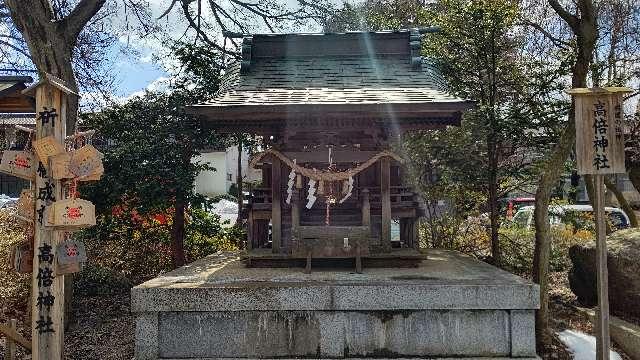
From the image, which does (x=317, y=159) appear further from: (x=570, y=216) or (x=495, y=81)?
(x=570, y=216)

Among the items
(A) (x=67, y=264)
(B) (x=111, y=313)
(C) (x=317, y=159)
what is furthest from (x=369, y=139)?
(B) (x=111, y=313)

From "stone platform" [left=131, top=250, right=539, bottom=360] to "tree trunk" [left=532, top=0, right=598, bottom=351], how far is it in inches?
90.8

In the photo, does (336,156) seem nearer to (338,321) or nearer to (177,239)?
(338,321)

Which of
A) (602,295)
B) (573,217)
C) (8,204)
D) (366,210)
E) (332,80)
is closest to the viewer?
(602,295)

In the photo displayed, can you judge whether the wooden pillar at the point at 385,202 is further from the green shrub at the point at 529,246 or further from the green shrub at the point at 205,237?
the green shrub at the point at 205,237

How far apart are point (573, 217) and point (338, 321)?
6.68 metres

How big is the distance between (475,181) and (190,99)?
6209 mm

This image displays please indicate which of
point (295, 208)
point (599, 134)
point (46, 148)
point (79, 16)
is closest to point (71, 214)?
point (46, 148)

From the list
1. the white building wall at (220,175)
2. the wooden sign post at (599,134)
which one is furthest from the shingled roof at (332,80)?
the white building wall at (220,175)

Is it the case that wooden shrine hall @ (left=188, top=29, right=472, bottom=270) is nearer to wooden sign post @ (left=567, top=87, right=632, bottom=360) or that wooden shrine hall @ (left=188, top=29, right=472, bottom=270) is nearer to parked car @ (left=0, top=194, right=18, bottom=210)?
wooden sign post @ (left=567, top=87, right=632, bottom=360)

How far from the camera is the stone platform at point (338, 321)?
247 inches

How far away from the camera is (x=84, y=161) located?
5.03 m

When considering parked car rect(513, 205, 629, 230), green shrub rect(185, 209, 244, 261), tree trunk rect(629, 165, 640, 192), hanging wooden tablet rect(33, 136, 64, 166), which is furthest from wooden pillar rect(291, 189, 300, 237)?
tree trunk rect(629, 165, 640, 192)

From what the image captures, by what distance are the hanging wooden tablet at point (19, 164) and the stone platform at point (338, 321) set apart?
2.01 metres
